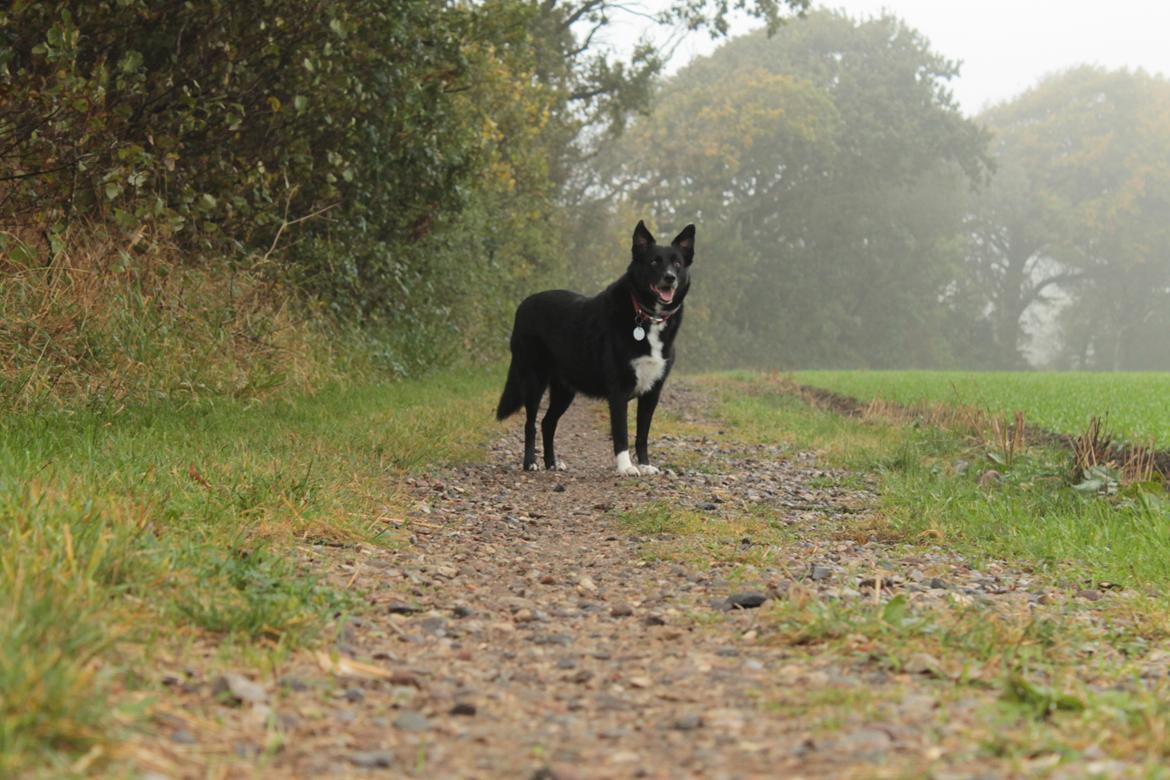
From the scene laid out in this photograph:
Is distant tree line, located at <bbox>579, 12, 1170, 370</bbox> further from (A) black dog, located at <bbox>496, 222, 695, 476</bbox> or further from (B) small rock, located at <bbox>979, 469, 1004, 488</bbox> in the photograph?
(B) small rock, located at <bbox>979, 469, 1004, 488</bbox>

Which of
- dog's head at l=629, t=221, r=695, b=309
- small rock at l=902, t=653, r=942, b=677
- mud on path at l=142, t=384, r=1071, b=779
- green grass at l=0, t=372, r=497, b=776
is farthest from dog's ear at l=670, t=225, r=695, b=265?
small rock at l=902, t=653, r=942, b=677

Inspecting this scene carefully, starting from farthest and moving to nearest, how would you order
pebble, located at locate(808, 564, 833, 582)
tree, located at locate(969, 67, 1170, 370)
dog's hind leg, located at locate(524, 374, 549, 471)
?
tree, located at locate(969, 67, 1170, 370) → dog's hind leg, located at locate(524, 374, 549, 471) → pebble, located at locate(808, 564, 833, 582)

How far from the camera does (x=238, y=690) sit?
2.49 meters

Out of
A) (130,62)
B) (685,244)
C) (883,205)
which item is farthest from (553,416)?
(883,205)

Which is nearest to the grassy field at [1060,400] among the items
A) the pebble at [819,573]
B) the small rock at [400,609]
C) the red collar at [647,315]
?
the red collar at [647,315]

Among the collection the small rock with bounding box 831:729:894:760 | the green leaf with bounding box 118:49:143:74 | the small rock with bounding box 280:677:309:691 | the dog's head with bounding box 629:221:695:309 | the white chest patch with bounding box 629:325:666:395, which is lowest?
the small rock with bounding box 280:677:309:691

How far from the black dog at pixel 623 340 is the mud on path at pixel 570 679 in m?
2.44

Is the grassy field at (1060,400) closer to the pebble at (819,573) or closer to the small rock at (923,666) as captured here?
the pebble at (819,573)

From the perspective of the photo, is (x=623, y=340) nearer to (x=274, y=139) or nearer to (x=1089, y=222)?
(x=274, y=139)

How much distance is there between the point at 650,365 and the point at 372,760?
5.69 metres

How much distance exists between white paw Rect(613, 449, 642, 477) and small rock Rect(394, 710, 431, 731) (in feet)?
16.3

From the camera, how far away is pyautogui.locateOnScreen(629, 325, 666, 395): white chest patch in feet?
25.2

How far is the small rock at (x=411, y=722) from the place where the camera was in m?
2.45

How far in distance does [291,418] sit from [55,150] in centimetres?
253
